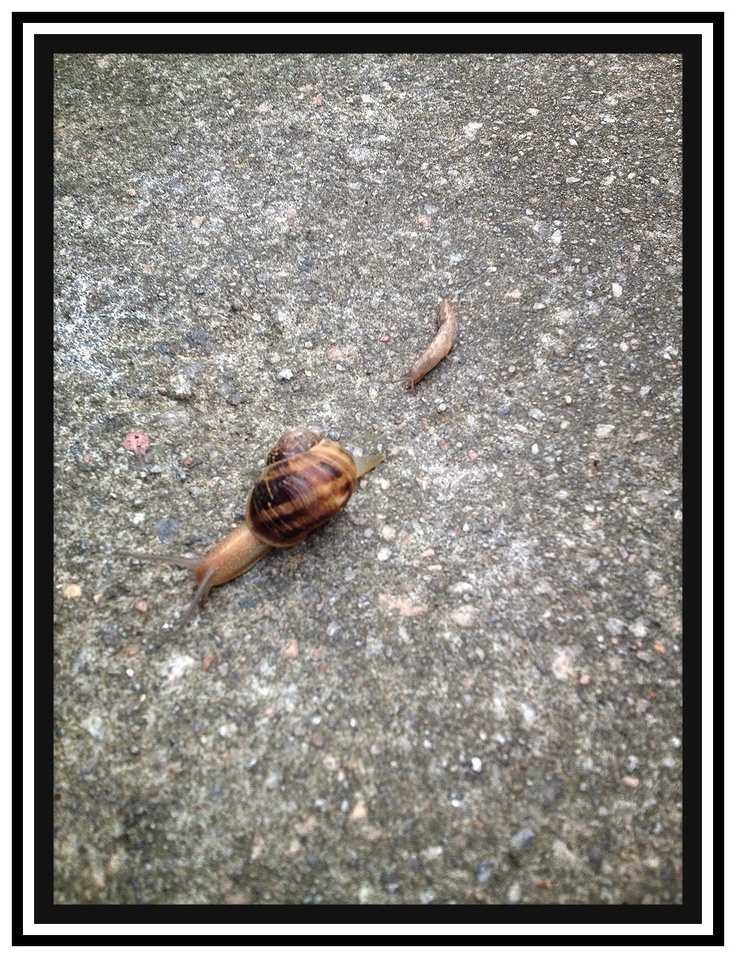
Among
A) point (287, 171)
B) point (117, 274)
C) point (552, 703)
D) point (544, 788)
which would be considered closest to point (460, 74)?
point (287, 171)

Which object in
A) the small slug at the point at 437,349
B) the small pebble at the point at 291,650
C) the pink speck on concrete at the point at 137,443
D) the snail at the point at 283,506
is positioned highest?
the small slug at the point at 437,349

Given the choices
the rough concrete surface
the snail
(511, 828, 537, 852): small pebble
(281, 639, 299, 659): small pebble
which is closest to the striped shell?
the snail

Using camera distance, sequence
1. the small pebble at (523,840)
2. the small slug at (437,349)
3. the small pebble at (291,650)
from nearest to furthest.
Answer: the small pebble at (523,840) < the small pebble at (291,650) < the small slug at (437,349)

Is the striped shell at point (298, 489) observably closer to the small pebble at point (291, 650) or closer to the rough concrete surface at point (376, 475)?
the rough concrete surface at point (376, 475)

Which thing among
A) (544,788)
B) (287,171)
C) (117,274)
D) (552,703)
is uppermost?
(287,171)

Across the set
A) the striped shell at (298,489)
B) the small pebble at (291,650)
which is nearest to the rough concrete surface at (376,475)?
the small pebble at (291,650)

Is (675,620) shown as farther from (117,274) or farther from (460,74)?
(460,74)

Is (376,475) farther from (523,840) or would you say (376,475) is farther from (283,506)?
A: (523,840)

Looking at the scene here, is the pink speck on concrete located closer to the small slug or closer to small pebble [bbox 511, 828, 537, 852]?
the small slug
